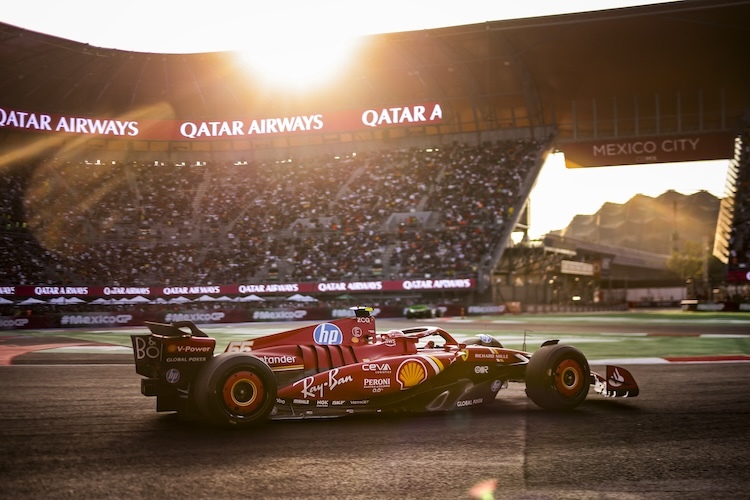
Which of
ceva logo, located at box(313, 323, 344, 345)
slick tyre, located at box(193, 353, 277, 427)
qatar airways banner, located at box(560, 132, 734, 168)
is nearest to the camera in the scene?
slick tyre, located at box(193, 353, 277, 427)

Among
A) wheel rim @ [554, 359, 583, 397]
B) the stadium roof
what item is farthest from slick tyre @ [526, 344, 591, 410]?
the stadium roof

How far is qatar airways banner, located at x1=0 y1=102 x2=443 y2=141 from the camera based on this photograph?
5238cm

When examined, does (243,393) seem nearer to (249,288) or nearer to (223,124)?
(249,288)

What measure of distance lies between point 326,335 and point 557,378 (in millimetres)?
2727

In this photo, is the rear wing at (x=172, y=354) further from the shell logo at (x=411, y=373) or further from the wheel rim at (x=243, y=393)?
the shell logo at (x=411, y=373)

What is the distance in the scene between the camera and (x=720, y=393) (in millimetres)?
9836

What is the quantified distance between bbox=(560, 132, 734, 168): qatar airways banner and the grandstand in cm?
14

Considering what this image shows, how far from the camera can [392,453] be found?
248 inches

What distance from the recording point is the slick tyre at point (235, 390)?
731cm

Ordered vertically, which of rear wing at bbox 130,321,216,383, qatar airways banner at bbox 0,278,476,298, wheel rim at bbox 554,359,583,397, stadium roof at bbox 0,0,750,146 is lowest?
wheel rim at bbox 554,359,583,397

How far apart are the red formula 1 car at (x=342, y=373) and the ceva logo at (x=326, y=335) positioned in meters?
0.01

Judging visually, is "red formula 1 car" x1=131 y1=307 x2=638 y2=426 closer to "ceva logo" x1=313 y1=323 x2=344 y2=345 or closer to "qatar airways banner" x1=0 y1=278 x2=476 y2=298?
"ceva logo" x1=313 y1=323 x2=344 y2=345

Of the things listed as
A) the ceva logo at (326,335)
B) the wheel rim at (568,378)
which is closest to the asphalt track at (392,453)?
the wheel rim at (568,378)

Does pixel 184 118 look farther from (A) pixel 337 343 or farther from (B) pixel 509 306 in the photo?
(A) pixel 337 343
